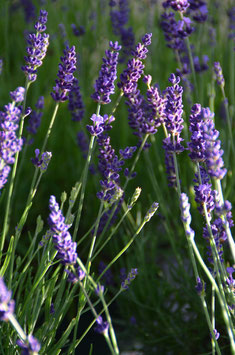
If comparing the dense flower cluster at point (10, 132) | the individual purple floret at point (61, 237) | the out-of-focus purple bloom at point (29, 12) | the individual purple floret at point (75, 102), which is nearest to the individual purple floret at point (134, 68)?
the individual purple floret at point (75, 102)

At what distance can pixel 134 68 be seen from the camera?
154 cm

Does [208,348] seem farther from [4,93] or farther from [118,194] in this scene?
[4,93]

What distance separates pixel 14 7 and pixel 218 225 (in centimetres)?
316

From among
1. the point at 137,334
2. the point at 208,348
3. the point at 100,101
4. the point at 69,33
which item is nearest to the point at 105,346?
the point at 137,334

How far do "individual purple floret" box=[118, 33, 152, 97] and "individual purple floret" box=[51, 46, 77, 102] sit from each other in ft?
0.56

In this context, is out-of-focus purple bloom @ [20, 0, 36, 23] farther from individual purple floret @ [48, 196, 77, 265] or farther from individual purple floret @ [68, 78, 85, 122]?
individual purple floret @ [48, 196, 77, 265]

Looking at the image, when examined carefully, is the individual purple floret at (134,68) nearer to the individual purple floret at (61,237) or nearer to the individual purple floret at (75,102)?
the individual purple floret at (75,102)

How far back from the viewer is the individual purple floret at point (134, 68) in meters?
1.53

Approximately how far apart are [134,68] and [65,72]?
0.22 meters

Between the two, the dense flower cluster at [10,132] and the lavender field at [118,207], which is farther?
the lavender field at [118,207]

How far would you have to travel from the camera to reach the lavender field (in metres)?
1.26

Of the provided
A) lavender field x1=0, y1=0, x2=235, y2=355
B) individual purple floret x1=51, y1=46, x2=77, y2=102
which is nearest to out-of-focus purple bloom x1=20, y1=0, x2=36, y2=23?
lavender field x1=0, y1=0, x2=235, y2=355

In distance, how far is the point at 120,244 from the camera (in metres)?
2.43

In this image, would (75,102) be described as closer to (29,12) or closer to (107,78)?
(107,78)
